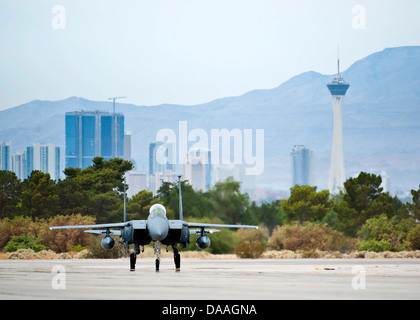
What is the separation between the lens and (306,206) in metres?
80.9

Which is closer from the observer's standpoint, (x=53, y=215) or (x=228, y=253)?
(x=228, y=253)

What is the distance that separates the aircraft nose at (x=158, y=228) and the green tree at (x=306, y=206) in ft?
154

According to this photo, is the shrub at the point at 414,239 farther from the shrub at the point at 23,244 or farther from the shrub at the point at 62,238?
the shrub at the point at 23,244

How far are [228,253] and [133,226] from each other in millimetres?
33600

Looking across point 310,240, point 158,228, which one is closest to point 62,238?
point 310,240

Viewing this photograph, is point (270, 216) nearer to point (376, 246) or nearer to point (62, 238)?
point (376, 246)

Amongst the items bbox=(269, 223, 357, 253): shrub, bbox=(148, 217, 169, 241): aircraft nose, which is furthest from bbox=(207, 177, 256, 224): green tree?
bbox=(148, 217, 169, 241): aircraft nose

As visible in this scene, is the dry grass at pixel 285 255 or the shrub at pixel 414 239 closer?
the dry grass at pixel 285 255

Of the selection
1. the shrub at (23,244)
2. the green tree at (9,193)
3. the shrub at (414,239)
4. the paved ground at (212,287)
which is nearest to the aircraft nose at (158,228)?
the paved ground at (212,287)

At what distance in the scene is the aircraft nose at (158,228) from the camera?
112ft

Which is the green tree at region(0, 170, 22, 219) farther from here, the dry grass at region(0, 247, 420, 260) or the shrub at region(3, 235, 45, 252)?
the dry grass at region(0, 247, 420, 260)

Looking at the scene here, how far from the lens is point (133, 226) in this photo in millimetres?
35562
